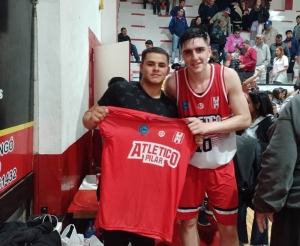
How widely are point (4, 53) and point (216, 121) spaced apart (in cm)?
137

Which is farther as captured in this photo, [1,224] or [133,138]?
[133,138]

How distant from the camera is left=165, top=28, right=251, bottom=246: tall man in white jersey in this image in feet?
6.81

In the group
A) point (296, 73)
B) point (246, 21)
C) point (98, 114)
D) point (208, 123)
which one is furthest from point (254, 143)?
point (246, 21)

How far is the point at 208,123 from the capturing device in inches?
79.9

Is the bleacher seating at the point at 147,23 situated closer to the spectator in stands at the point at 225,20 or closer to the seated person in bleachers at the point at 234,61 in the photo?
the spectator in stands at the point at 225,20

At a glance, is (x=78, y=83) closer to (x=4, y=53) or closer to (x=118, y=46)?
(x=4, y=53)

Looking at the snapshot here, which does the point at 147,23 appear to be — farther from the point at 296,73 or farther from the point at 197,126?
the point at 197,126

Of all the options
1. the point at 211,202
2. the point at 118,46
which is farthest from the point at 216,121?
the point at 118,46

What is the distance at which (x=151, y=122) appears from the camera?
2088 millimetres

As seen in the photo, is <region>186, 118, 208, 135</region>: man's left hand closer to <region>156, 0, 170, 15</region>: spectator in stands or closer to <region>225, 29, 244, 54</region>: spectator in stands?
<region>225, 29, 244, 54</region>: spectator in stands

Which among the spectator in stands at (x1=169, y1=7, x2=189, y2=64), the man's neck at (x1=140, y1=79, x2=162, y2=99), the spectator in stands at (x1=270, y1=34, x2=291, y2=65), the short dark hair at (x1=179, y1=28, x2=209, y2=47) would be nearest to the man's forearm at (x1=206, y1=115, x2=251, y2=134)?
the man's neck at (x1=140, y1=79, x2=162, y2=99)

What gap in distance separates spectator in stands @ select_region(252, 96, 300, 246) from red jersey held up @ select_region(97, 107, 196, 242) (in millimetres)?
596

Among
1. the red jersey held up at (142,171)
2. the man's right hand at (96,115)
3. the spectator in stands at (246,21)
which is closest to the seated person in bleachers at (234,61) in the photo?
the spectator in stands at (246,21)

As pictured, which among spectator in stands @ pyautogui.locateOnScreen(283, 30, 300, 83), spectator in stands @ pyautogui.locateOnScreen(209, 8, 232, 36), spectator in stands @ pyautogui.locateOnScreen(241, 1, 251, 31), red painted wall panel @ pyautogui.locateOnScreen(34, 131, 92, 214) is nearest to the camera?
red painted wall panel @ pyautogui.locateOnScreen(34, 131, 92, 214)
